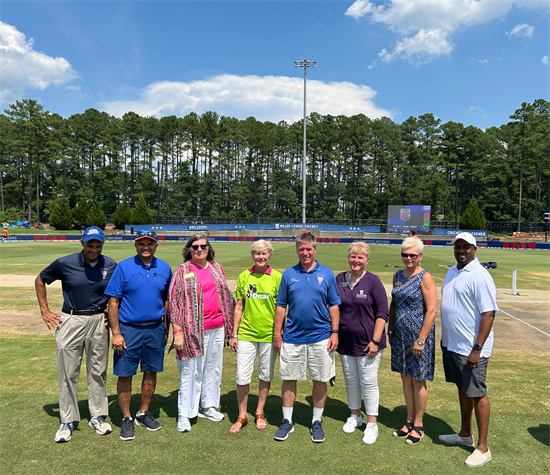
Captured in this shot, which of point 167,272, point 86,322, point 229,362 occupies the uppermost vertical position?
point 167,272

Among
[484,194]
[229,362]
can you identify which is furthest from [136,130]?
[229,362]

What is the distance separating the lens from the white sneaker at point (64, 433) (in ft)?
11.8

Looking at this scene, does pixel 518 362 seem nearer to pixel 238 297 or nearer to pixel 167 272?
pixel 238 297

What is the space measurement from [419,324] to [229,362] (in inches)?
139

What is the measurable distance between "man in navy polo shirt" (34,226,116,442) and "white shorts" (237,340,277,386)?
4.69ft

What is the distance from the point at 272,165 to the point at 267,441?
75.1 m

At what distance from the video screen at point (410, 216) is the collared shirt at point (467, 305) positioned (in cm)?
5187

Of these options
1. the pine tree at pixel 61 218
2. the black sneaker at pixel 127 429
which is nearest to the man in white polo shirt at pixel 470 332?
the black sneaker at pixel 127 429

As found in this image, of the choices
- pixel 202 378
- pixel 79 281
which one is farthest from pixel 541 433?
pixel 79 281

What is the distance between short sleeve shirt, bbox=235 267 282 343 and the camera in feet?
12.9

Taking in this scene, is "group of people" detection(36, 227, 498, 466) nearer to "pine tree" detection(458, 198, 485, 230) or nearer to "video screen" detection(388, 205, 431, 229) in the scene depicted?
"video screen" detection(388, 205, 431, 229)

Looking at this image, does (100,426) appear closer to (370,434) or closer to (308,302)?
(308,302)

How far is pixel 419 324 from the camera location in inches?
146

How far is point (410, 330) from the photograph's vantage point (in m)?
3.74
